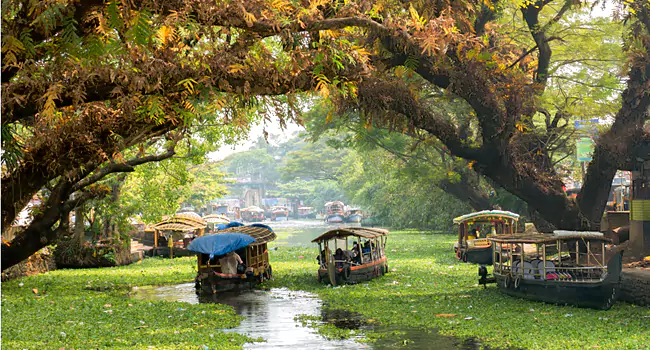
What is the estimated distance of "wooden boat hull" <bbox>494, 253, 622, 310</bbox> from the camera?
14086 millimetres

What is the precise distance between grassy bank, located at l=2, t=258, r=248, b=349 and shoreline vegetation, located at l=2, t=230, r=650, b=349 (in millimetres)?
19

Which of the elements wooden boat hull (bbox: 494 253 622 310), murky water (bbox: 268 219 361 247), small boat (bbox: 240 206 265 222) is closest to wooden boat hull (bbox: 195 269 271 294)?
wooden boat hull (bbox: 494 253 622 310)

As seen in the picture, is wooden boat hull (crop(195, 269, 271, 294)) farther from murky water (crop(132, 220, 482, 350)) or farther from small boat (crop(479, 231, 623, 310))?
small boat (crop(479, 231, 623, 310))

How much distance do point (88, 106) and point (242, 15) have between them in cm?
263

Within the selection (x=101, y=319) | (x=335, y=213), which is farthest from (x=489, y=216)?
(x=335, y=213)

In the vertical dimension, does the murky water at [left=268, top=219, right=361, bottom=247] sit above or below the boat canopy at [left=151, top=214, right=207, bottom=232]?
below

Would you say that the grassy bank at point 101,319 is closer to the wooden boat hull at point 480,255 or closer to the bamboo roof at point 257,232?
the bamboo roof at point 257,232

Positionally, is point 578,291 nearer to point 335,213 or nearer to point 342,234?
point 342,234

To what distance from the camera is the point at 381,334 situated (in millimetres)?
12500

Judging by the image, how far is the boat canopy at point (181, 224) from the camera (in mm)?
33091

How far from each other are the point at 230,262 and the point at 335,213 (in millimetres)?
65838

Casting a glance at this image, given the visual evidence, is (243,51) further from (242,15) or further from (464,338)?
(464,338)

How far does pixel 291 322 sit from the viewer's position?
14.1 m

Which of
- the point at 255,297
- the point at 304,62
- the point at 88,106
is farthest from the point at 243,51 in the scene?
the point at 255,297
